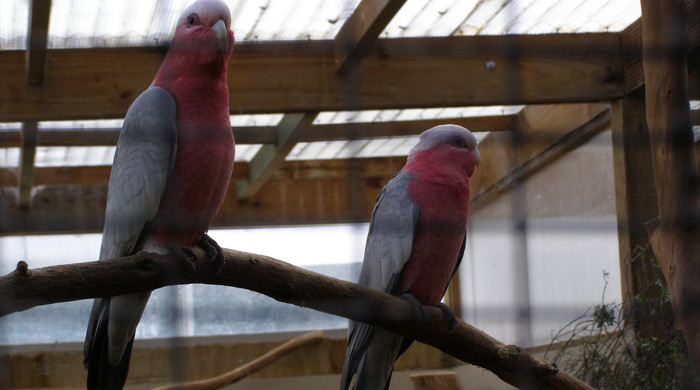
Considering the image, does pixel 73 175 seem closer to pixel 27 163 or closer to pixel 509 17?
pixel 27 163

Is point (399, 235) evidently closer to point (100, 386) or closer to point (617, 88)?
point (100, 386)

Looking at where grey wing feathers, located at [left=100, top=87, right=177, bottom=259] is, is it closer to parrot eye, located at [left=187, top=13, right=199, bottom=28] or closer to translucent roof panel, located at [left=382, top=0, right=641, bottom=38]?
parrot eye, located at [left=187, top=13, right=199, bottom=28]

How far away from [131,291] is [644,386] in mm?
1388

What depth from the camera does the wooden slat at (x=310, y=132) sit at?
245 cm

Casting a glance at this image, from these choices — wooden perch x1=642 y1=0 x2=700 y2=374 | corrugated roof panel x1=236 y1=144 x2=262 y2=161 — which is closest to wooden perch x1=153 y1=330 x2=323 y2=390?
corrugated roof panel x1=236 y1=144 x2=262 y2=161

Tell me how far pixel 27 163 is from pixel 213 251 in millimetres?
1756

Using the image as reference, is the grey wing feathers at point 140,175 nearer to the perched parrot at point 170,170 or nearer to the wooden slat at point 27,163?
the perched parrot at point 170,170

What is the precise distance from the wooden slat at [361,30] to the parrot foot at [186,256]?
0.86 meters

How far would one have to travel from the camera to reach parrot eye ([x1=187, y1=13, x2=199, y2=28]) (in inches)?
54.2

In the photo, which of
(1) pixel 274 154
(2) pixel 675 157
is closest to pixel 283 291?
(2) pixel 675 157

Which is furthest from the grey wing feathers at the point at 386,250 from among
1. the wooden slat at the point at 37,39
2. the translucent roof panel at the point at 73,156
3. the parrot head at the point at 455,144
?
the translucent roof panel at the point at 73,156

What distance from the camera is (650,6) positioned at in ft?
4.77

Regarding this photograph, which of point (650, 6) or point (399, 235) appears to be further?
point (399, 235)

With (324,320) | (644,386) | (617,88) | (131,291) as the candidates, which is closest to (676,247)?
(644,386)
